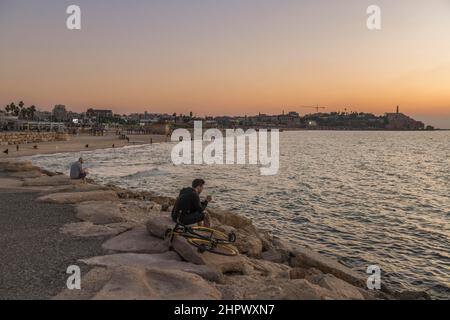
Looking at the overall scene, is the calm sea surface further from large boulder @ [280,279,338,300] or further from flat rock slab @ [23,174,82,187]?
flat rock slab @ [23,174,82,187]

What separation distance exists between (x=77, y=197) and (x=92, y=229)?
186 inches

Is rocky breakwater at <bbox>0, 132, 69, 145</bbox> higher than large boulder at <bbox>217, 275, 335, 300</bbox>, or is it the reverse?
rocky breakwater at <bbox>0, 132, 69, 145</bbox>

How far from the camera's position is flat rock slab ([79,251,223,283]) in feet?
→ 24.6

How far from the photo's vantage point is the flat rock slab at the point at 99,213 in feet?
39.6

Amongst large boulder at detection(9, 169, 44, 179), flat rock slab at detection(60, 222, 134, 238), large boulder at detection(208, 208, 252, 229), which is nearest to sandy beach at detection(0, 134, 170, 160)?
large boulder at detection(9, 169, 44, 179)

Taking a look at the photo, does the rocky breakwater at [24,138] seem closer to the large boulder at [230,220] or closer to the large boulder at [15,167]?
the large boulder at [15,167]

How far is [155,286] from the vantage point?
659cm

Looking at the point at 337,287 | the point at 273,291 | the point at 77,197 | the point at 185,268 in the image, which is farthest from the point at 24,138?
the point at 273,291

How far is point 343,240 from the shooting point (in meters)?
16.7

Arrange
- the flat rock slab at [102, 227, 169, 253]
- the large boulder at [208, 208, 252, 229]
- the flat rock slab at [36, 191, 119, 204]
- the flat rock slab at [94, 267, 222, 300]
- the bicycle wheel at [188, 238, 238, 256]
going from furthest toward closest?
1. the flat rock slab at [36, 191, 119, 204]
2. the large boulder at [208, 208, 252, 229]
3. the flat rock slab at [102, 227, 169, 253]
4. the bicycle wheel at [188, 238, 238, 256]
5. the flat rock slab at [94, 267, 222, 300]

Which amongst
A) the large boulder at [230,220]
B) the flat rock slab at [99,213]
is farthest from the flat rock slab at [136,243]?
the large boulder at [230,220]

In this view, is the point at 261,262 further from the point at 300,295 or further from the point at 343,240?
the point at 343,240

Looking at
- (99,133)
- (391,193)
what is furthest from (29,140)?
(391,193)

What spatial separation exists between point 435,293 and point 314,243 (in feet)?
16.9
